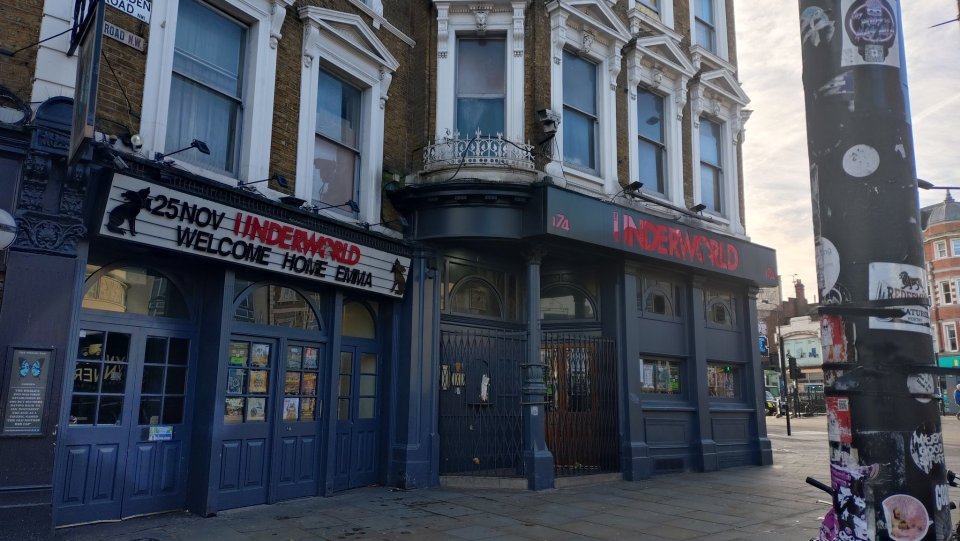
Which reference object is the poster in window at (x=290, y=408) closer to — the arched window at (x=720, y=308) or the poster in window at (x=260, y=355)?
the poster in window at (x=260, y=355)

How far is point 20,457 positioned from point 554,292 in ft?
30.0

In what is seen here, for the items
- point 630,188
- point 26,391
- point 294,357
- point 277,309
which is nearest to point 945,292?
point 630,188

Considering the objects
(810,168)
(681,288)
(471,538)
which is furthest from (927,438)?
(681,288)

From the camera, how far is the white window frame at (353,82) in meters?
9.95

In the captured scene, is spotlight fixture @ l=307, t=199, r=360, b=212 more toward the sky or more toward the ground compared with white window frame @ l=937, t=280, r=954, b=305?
more toward the ground

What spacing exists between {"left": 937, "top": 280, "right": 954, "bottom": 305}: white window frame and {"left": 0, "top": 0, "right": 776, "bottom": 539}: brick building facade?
155 feet

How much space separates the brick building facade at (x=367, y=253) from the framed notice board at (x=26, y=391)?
2 centimetres

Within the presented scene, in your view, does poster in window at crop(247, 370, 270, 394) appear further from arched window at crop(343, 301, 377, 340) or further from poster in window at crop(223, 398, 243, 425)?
arched window at crop(343, 301, 377, 340)

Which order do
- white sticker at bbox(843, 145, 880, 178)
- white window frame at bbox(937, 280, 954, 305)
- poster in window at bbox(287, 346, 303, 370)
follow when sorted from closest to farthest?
white sticker at bbox(843, 145, 880, 178) → poster in window at bbox(287, 346, 303, 370) → white window frame at bbox(937, 280, 954, 305)

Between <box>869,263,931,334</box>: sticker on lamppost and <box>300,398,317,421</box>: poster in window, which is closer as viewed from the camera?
<box>869,263,931,334</box>: sticker on lamppost

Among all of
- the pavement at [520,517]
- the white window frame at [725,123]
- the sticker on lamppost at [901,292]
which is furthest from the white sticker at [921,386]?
the white window frame at [725,123]

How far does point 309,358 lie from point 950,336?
57613 millimetres

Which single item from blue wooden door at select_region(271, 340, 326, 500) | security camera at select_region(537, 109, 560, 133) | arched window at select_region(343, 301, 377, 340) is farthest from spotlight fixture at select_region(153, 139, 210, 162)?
security camera at select_region(537, 109, 560, 133)

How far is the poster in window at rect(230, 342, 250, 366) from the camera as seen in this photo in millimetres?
8805
